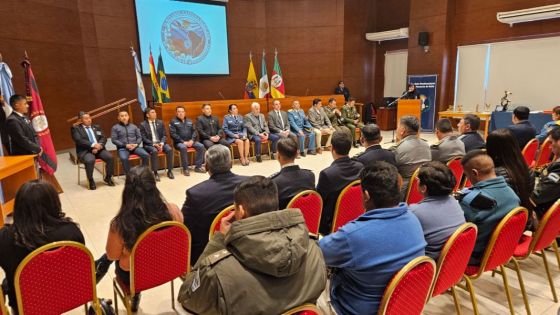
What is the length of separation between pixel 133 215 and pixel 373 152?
207cm

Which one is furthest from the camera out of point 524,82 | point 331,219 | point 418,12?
point 418,12

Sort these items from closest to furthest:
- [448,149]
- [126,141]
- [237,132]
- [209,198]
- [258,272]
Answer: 1. [258,272]
2. [209,198]
3. [448,149]
4. [126,141]
5. [237,132]

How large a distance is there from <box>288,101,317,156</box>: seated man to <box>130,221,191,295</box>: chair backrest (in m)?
5.44

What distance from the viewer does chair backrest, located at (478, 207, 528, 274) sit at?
1904mm

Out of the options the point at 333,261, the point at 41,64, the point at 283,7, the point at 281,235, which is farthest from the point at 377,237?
the point at 283,7

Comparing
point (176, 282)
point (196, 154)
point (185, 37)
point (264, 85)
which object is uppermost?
point (185, 37)

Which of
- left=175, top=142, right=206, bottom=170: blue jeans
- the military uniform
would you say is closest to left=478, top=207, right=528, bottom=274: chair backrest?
the military uniform

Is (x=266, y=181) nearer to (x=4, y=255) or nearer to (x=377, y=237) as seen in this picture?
(x=377, y=237)

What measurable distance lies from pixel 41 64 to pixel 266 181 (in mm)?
7984

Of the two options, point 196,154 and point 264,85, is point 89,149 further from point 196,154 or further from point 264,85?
point 264,85

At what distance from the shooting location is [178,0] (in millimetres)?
9016

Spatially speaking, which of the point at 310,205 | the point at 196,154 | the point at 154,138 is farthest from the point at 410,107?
the point at 310,205

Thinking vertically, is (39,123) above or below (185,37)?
below

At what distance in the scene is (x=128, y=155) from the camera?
562cm
